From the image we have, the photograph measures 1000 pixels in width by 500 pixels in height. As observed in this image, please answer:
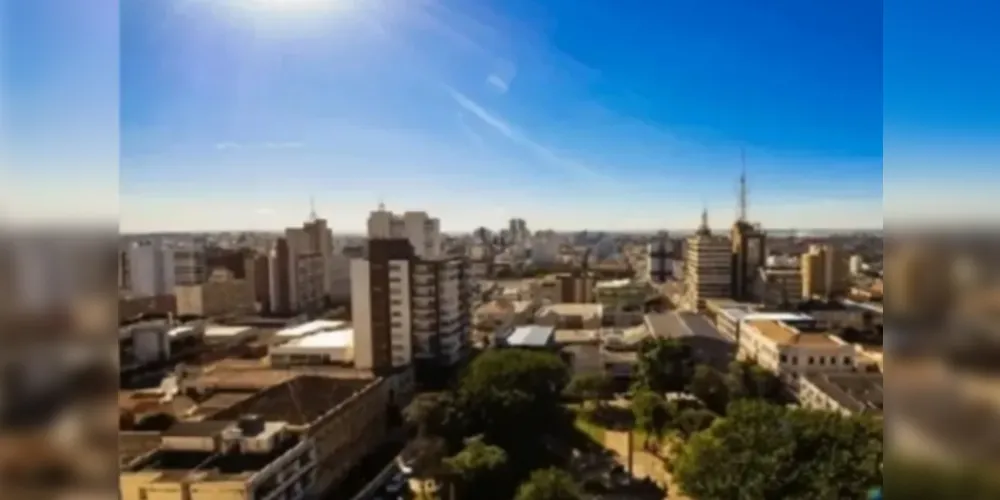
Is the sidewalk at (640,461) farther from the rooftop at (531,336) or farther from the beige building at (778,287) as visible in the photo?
the beige building at (778,287)

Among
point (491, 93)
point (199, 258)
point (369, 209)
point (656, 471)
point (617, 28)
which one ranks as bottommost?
point (656, 471)

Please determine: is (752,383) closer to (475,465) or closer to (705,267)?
(705,267)

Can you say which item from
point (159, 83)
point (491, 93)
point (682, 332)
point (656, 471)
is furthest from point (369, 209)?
point (682, 332)

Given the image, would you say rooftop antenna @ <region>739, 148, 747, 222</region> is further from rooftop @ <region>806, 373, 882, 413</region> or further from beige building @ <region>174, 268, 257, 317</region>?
beige building @ <region>174, 268, 257, 317</region>

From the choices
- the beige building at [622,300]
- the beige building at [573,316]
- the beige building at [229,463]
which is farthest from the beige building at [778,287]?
the beige building at [229,463]

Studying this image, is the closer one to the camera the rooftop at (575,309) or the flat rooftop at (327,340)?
the flat rooftop at (327,340)

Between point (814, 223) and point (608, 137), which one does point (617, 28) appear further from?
point (814, 223)

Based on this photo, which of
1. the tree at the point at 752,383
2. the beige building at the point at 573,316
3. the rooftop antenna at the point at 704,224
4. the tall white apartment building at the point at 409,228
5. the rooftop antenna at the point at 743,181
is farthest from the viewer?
the beige building at the point at 573,316
